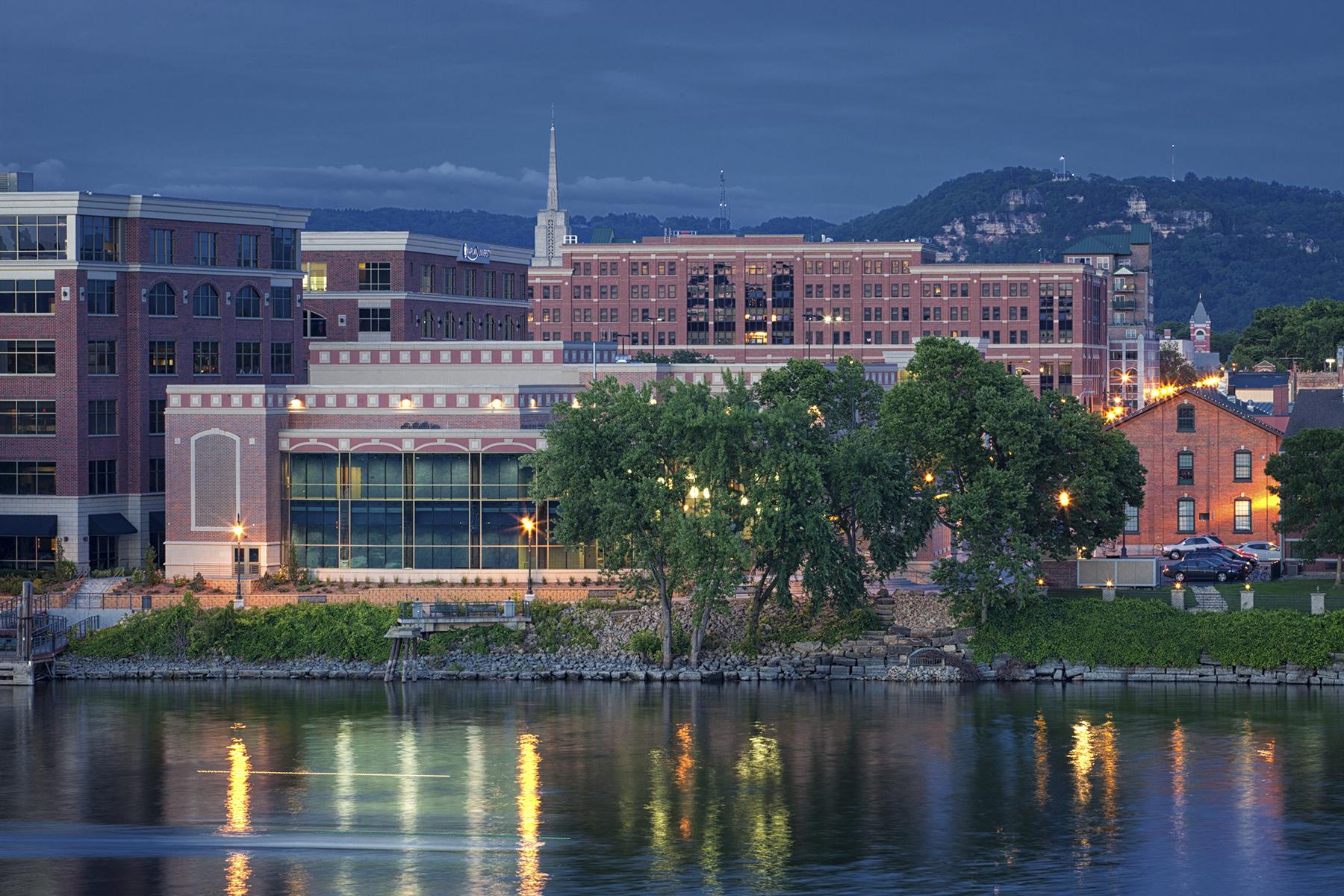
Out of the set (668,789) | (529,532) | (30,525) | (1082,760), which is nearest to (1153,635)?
(1082,760)

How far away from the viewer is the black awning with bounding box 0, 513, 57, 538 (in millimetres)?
99562

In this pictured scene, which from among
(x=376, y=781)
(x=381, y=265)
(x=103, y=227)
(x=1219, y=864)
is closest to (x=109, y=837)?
(x=376, y=781)

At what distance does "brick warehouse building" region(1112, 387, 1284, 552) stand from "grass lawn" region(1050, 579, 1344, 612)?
1386 cm

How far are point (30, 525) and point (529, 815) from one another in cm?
5069

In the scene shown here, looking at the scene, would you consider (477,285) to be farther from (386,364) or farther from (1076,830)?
(1076,830)

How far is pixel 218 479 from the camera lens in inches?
A: 3814

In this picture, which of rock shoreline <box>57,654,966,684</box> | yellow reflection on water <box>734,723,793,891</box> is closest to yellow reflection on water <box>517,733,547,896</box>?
yellow reflection on water <box>734,723,793,891</box>

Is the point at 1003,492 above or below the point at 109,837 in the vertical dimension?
above

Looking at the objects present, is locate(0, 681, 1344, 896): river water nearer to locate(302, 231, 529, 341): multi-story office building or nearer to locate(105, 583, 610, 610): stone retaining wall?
locate(105, 583, 610, 610): stone retaining wall

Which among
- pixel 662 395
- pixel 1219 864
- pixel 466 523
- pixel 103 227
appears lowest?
pixel 1219 864

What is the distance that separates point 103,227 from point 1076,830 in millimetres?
68475

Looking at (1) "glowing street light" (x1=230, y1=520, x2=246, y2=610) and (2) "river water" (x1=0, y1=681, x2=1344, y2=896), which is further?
(1) "glowing street light" (x1=230, y1=520, x2=246, y2=610)

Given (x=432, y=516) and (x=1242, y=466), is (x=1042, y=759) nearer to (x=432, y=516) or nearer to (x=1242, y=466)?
(x=432, y=516)

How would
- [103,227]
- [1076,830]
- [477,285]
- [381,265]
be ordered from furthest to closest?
[477,285], [381,265], [103,227], [1076,830]
